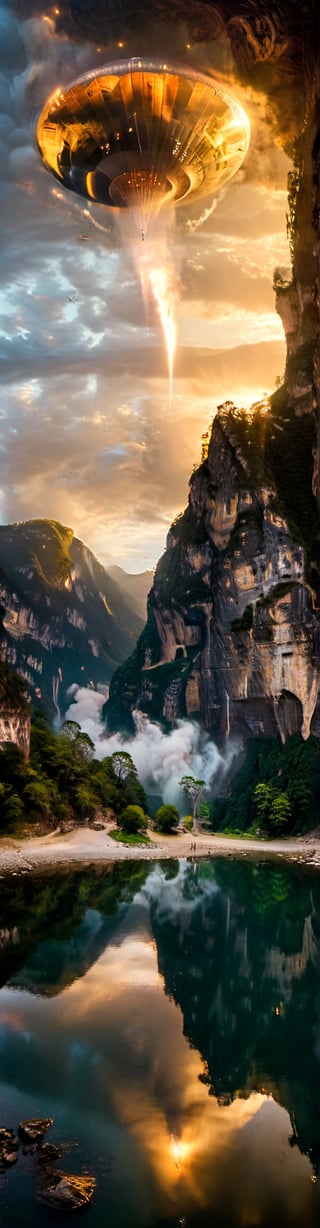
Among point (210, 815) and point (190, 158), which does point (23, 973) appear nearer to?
point (190, 158)

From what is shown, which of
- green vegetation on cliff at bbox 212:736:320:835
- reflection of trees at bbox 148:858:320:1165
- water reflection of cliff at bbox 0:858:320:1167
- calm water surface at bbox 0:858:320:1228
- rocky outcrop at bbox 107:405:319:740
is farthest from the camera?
rocky outcrop at bbox 107:405:319:740

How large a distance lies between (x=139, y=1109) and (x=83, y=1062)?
1854mm

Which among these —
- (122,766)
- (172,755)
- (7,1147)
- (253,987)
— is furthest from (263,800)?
(7,1147)

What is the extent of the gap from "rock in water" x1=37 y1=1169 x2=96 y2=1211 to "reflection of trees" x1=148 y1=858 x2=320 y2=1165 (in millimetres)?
3235

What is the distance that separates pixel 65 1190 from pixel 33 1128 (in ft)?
5.26

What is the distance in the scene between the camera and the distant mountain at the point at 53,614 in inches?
5896

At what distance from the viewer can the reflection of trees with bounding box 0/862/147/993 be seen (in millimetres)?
17812

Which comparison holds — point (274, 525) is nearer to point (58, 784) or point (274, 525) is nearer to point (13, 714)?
point (58, 784)

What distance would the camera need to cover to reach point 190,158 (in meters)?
29.9

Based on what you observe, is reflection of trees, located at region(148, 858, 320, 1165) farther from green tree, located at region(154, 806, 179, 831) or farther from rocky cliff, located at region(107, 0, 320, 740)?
rocky cliff, located at region(107, 0, 320, 740)

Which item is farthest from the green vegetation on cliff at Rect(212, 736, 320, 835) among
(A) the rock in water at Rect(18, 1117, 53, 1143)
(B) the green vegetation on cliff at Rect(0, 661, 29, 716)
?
(A) the rock in water at Rect(18, 1117, 53, 1143)

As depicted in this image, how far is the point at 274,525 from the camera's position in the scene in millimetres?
62188

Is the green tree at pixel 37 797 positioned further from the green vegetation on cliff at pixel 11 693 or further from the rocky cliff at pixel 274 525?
the rocky cliff at pixel 274 525

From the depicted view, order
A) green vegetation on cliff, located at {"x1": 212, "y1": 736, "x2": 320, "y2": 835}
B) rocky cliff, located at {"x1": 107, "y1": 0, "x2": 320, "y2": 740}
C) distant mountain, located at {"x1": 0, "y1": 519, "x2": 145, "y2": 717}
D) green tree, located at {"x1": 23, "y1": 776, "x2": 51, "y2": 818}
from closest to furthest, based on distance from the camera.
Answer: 1. green tree, located at {"x1": 23, "y1": 776, "x2": 51, "y2": 818}
2. green vegetation on cliff, located at {"x1": 212, "y1": 736, "x2": 320, "y2": 835}
3. rocky cliff, located at {"x1": 107, "y1": 0, "x2": 320, "y2": 740}
4. distant mountain, located at {"x1": 0, "y1": 519, "x2": 145, "y2": 717}
